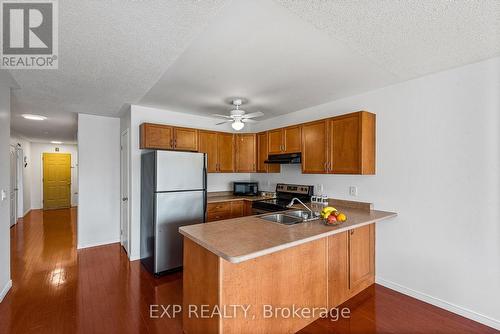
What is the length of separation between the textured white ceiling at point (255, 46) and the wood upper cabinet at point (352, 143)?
426 millimetres

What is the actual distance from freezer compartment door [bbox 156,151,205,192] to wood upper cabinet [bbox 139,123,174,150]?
475mm

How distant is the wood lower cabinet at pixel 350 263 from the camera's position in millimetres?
2238

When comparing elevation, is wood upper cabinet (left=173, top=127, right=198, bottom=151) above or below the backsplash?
above

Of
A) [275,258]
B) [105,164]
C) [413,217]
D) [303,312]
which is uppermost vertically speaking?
[105,164]

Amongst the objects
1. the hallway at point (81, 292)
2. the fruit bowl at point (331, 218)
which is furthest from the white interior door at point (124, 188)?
the fruit bowl at point (331, 218)

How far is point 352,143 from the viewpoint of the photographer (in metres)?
2.77

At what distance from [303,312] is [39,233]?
5.95 metres

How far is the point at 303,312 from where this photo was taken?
201cm

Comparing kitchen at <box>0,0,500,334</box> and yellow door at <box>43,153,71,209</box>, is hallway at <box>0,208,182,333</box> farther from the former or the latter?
yellow door at <box>43,153,71,209</box>

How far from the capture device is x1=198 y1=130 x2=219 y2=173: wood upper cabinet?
3.98m

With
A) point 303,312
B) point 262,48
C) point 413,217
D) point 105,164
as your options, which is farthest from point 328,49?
point 105,164

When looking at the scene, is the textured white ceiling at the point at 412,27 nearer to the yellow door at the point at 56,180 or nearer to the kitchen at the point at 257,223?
the kitchen at the point at 257,223

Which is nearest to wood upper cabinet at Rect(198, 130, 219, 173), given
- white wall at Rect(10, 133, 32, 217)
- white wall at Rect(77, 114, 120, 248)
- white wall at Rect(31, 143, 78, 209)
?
white wall at Rect(77, 114, 120, 248)

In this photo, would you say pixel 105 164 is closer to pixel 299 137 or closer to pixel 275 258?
pixel 299 137
